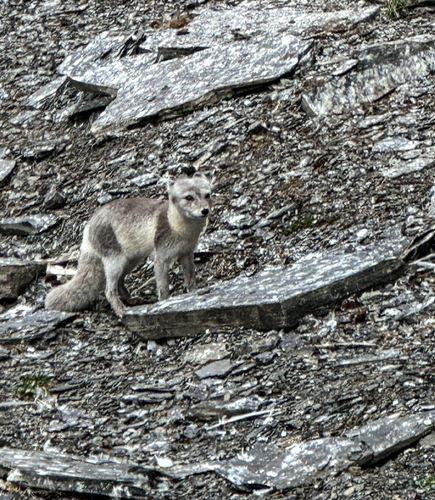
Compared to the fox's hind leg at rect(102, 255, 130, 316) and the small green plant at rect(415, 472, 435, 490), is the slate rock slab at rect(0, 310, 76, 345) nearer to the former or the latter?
the fox's hind leg at rect(102, 255, 130, 316)

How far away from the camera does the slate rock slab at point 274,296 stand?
392 inches

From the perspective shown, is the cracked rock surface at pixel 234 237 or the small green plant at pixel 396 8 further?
the small green plant at pixel 396 8

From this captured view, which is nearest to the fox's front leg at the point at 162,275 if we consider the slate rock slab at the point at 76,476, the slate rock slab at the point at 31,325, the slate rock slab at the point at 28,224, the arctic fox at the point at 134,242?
the arctic fox at the point at 134,242

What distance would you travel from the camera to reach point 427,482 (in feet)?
23.2

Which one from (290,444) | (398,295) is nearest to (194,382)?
(290,444)

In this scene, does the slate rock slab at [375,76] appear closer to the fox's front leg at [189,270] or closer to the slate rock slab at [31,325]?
the fox's front leg at [189,270]

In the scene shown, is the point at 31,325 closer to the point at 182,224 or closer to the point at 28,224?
the point at 182,224

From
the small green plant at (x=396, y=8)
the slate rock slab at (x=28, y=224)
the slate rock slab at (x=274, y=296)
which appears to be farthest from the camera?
the small green plant at (x=396, y=8)

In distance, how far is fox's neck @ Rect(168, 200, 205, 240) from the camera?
1112 cm

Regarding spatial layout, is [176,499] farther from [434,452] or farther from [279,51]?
[279,51]

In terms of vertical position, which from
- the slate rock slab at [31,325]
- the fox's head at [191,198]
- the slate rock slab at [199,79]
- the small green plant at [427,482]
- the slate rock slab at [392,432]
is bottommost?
the slate rock slab at [31,325]

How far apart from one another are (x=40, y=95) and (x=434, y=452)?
11965 mm

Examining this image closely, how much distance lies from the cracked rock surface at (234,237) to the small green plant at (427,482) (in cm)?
2

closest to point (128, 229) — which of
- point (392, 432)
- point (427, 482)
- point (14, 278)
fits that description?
point (14, 278)
